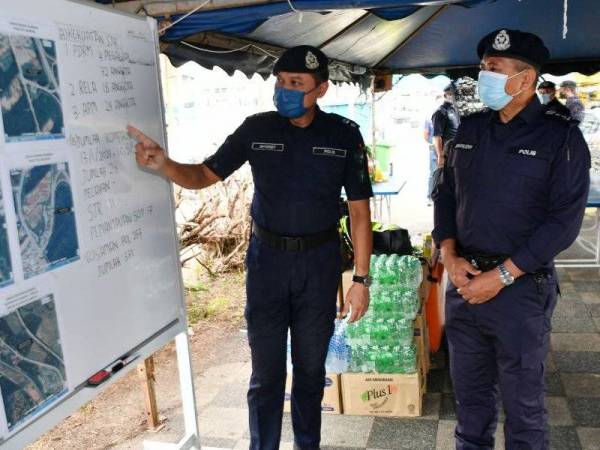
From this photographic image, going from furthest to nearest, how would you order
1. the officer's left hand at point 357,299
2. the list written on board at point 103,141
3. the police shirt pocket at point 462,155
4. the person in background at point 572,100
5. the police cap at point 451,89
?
the person in background at point 572,100, the police cap at point 451,89, the officer's left hand at point 357,299, the police shirt pocket at point 462,155, the list written on board at point 103,141

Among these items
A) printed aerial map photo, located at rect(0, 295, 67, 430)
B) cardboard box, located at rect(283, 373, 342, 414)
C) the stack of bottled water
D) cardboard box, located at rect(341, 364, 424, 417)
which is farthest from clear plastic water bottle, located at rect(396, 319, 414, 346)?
printed aerial map photo, located at rect(0, 295, 67, 430)

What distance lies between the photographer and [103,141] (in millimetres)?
1772

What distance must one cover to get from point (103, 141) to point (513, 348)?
62.9 inches

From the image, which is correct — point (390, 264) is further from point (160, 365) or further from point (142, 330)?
point (160, 365)

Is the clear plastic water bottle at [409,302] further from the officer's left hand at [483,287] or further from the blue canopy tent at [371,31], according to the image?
the blue canopy tent at [371,31]

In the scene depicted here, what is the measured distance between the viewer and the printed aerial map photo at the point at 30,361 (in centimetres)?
143

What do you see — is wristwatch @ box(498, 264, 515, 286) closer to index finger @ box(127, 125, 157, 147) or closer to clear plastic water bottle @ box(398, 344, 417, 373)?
clear plastic water bottle @ box(398, 344, 417, 373)

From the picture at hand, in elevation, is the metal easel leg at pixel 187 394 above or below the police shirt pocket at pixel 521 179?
below

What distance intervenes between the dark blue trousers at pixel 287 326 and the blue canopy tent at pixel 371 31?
0.95 metres

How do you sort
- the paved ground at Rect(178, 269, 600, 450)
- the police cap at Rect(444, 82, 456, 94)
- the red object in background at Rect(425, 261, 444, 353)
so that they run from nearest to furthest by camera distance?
the paved ground at Rect(178, 269, 600, 450)
the red object in background at Rect(425, 261, 444, 353)
the police cap at Rect(444, 82, 456, 94)

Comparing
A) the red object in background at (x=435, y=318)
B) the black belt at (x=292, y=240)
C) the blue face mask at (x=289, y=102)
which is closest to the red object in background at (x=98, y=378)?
the black belt at (x=292, y=240)

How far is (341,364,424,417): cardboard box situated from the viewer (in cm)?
313

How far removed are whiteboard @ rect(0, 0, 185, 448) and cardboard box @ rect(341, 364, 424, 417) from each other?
143cm

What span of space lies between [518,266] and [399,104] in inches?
567
